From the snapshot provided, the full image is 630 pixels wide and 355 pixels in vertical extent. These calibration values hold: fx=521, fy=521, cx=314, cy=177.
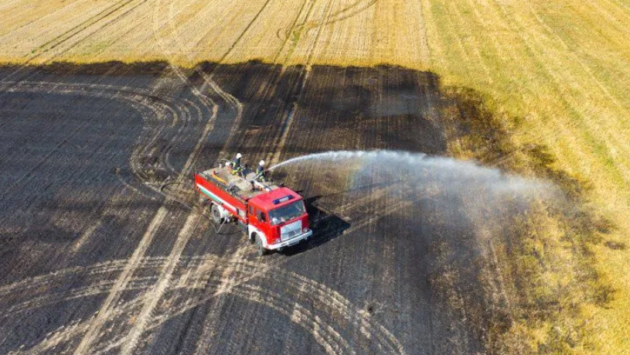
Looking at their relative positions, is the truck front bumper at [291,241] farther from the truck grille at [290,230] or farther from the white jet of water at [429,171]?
the white jet of water at [429,171]

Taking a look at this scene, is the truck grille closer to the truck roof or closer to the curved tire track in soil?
the truck roof

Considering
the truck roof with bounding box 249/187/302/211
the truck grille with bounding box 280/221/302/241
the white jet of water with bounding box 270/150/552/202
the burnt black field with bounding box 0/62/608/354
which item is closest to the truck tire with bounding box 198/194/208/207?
the burnt black field with bounding box 0/62/608/354

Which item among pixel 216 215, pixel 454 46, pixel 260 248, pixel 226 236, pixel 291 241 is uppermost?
pixel 291 241

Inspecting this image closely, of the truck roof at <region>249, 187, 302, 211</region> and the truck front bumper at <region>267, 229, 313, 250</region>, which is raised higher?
the truck roof at <region>249, 187, 302, 211</region>

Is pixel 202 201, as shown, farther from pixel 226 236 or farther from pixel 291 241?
pixel 291 241

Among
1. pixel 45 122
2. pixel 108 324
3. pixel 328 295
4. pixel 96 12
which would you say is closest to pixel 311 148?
pixel 328 295

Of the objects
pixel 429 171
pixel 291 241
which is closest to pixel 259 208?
pixel 291 241

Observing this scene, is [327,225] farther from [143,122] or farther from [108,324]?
[143,122]
